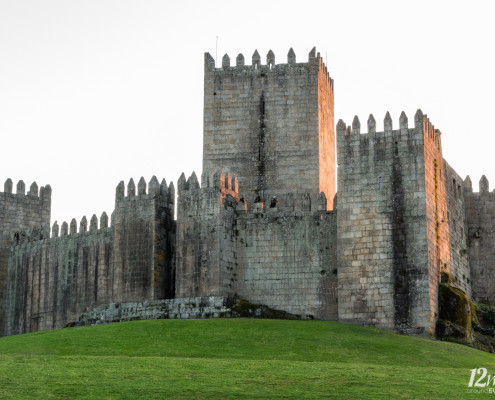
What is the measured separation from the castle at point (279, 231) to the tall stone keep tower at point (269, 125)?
0.06m

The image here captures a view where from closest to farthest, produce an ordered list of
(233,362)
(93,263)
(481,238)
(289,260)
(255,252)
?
(233,362), (289,260), (255,252), (481,238), (93,263)

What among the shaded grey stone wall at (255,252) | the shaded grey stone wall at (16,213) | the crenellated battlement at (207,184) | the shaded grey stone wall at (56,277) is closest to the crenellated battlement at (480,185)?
the shaded grey stone wall at (255,252)

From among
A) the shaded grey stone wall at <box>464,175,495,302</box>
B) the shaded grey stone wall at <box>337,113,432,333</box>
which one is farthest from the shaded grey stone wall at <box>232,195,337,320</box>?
the shaded grey stone wall at <box>464,175,495,302</box>

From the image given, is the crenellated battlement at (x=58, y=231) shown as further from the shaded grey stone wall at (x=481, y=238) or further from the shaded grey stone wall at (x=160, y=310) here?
the shaded grey stone wall at (x=481, y=238)

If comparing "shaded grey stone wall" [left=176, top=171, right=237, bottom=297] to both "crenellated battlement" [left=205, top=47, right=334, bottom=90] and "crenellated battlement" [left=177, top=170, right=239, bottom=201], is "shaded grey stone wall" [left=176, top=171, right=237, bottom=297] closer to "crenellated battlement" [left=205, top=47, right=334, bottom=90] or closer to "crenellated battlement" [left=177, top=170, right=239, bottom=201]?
"crenellated battlement" [left=177, top=170, right=239, bottom=201]

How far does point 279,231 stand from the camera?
42906 mm

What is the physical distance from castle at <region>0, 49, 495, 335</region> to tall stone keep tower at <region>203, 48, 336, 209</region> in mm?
63

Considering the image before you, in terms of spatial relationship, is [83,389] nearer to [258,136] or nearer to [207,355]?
[207,355]

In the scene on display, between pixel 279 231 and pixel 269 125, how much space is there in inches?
312

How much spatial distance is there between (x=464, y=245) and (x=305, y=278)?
31.1 ft

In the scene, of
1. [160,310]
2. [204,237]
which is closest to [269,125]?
[204,237]

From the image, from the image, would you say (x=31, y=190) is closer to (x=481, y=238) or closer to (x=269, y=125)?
(x=269, y=125)

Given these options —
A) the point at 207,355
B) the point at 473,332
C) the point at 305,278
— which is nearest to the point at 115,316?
the point at 305,278

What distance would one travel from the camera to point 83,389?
24.5m
